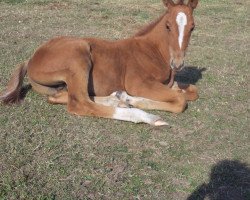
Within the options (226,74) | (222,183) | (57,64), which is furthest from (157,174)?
(226,74)

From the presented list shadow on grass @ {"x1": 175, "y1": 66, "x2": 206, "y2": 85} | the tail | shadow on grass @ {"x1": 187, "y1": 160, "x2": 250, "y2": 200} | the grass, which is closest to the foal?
the tail

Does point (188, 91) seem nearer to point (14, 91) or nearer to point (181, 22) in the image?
point (181, 22)

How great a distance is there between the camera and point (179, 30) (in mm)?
6125

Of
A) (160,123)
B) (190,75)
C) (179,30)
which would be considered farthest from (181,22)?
(190,75)

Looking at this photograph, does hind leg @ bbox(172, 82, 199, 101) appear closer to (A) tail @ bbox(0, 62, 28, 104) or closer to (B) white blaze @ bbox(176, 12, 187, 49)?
(B) white blaze @ bbox(176, 12, 187, 49)

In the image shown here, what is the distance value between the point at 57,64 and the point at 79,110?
0.67 m

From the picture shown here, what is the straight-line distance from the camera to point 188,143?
5.47 metres

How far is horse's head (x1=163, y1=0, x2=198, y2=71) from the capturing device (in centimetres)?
607

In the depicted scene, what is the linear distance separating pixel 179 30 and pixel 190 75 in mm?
2282

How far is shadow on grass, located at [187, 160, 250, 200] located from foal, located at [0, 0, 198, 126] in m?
1.13

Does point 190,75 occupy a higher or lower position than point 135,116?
lower

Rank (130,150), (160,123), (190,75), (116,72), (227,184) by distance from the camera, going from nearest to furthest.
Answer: (227,184) < (130,150) < (160,123) < (116,72) < (190,75)

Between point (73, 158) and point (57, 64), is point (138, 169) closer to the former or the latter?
point (73, 158)

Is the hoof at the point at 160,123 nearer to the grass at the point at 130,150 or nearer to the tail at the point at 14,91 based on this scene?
the grass at the point at 130,150
